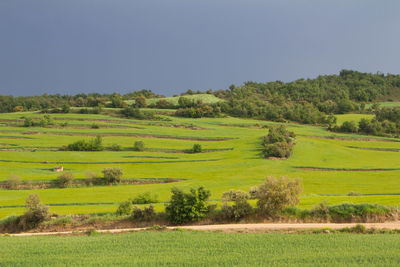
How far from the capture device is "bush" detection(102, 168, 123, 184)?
173 feet

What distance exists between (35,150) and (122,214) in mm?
54127

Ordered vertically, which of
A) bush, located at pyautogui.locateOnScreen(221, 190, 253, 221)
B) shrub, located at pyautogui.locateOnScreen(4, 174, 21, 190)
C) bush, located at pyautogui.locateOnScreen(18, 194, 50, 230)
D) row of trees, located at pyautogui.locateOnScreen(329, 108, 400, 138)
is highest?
row of trees, located at pyautogui.locateOnScreen(329, 108, 400, 138)

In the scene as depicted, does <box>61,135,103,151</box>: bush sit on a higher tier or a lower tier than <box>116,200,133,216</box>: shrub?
higher

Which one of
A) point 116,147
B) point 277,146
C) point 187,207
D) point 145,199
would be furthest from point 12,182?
point 277,146

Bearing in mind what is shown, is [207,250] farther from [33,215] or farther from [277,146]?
[277,146]

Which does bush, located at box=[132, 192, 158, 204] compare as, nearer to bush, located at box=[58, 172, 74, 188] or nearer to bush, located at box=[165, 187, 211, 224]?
bush, located at box=[165, 187, 211, 224]

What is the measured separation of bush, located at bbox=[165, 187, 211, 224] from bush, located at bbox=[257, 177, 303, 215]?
17.5 feet

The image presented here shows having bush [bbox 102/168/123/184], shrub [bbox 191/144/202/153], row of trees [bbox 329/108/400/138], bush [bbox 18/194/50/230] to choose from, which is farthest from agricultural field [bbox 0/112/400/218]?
row of trees [bbox 329/108/400/138]

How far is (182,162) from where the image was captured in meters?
68.4

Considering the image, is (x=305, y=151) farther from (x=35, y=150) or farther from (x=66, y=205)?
(x=35, y=150)

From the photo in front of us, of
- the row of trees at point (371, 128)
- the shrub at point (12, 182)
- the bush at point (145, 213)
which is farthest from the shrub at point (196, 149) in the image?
the row of trees at point (371, 128)

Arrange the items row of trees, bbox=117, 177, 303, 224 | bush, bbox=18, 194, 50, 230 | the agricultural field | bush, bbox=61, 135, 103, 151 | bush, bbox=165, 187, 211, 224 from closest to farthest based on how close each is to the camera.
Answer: row of trees, bbox=117, 177, 303, 224 → bush, bbox=165, 187, 211, 224 → bush, bbox=18, 194, 50, 230 → the agricultural field → bush, bbox=61, 135, 103, 151

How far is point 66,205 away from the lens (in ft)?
132

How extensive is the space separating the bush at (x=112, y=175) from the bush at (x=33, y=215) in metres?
22.1
